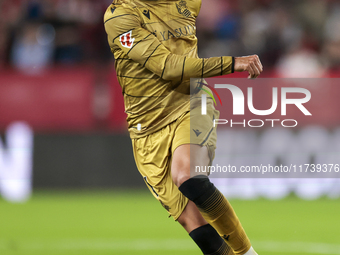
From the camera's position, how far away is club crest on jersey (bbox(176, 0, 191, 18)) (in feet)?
12.8

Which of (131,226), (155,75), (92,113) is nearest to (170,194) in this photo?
(155,75)

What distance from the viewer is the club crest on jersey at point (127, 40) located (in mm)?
3654

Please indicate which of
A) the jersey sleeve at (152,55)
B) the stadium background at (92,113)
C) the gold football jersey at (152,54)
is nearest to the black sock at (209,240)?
the gold football jersey at (152,54)

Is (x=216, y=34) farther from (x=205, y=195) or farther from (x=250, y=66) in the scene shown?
(x=205, y=195)

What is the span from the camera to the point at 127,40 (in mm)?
3676

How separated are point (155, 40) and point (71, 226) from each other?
11.4 ft

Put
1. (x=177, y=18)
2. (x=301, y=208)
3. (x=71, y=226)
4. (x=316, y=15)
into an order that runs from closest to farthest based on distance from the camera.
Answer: (x=177, y=18), (x=71, y=226), (x=301, y=208), (x=316, y=15)

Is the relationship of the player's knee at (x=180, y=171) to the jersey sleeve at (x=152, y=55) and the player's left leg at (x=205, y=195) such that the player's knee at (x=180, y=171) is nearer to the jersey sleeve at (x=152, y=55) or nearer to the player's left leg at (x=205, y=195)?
the player's left leg at (x=205, y=195)

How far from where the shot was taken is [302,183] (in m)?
8.02

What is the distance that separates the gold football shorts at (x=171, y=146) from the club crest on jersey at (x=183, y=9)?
66cm

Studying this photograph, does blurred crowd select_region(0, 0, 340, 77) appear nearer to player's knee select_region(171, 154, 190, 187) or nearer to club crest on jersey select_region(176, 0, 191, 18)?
club crest on jersey select_region(176, 0, 191, 18)

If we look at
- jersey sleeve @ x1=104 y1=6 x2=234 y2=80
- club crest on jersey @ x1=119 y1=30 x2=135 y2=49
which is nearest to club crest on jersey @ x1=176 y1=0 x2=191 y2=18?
jersey sleeve @ x1=104 y1=6 x2=234 y2=80

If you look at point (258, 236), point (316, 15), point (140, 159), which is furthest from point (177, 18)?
point (316, 15)

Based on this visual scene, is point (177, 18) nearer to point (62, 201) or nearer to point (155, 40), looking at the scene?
point (155, 40)
